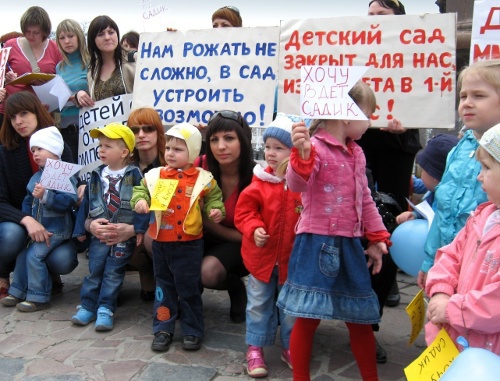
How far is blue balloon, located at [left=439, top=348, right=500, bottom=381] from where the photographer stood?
5.82 feet

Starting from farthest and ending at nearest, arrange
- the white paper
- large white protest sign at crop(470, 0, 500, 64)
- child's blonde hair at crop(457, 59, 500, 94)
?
large white protest sign at crop(470, 0, 500, 64) < the white paper < child's blonde hair at crop(457, 59, 500, 94)

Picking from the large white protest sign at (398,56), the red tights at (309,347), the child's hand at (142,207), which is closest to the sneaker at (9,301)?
the child's hand at (142,207)

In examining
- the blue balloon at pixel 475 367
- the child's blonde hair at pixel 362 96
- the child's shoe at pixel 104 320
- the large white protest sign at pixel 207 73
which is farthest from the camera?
→ the large white protest sign at pixel 207 73

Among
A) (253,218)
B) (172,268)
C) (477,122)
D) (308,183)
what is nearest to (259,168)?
(253,218)

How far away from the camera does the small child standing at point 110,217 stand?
4020 millimetres

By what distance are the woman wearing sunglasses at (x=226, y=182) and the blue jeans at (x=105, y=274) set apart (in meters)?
0.60

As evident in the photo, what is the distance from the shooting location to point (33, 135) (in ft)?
14.0

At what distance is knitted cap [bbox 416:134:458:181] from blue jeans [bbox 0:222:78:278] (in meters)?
2.63

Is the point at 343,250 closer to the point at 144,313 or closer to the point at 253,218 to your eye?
the point at 253,218

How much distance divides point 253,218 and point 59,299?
7.08 ft

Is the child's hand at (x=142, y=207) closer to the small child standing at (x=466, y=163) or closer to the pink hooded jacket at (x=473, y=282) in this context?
the small child standing at (x=466, y=163)

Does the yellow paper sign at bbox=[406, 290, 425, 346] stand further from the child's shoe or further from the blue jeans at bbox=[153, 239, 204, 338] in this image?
the child's shoe

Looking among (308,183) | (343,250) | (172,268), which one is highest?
(308,183)

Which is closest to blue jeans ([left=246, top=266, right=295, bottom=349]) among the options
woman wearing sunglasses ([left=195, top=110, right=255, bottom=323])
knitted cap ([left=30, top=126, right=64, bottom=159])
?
woman wearing sunglasses ([left=195, top=110, right=255, bottom=323])
